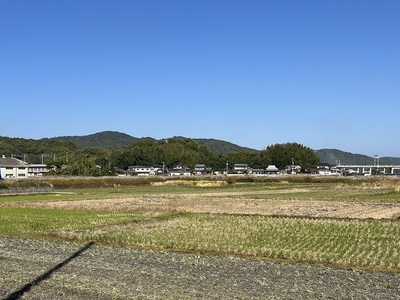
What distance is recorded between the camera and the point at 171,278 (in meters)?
11.8

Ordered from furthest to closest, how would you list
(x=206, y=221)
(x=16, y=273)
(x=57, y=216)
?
1. (x=57, y=216)
2. (x=206, y=221)
3. (x=16, y=273)

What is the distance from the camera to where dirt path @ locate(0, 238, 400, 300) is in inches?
407

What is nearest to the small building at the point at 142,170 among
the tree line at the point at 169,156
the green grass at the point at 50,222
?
the tree line at the point at 169,156

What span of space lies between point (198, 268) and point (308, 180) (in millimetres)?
79197

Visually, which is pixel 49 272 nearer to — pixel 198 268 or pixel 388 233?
pixel 198 268

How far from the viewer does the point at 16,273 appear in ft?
40.3

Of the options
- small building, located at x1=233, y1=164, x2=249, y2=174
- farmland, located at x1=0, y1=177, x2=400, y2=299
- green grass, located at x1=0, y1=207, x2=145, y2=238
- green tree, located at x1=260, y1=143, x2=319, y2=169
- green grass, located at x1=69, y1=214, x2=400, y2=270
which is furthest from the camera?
green tree, located at x1=260, y1=143, x2=319, y2=169

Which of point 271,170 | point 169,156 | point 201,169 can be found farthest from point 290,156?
point 169,156

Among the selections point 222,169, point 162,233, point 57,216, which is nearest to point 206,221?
point 162,233

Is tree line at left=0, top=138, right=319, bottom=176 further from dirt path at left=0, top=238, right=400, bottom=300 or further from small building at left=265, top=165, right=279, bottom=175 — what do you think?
dirt path at left=0, top=238, right=400, bottom=300

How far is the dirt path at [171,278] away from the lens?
33.9 ft

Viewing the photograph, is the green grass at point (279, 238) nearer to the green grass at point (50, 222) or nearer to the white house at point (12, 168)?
the green grass at point (50, 222)

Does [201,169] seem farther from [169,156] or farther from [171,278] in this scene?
[171,278]

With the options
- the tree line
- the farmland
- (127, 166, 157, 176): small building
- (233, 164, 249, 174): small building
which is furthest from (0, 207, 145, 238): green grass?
(233, 164, 249, 174): small building
